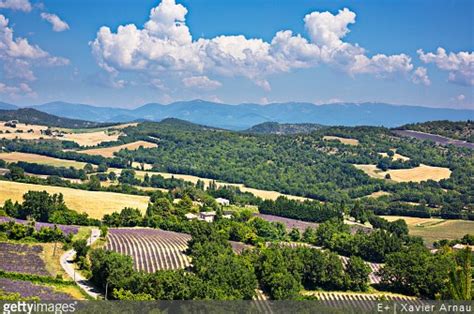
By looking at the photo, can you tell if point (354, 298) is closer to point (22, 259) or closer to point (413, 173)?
point (22, 259)

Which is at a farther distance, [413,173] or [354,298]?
[413,173]

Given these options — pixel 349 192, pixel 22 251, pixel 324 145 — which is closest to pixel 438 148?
pixel 324 145

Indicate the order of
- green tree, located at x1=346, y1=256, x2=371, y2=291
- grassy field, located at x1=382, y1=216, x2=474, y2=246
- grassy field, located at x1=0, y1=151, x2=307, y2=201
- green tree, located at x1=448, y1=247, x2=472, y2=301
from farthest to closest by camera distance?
grassy field, located at x1=0, y1=151, x2=307, y2=201, grassy field, located at x1=382, y1=216, x2=474, y2=246, green tree, located at x1=346, y1=256, x2=371, y2=291, green tree, located at x1=448, y1=247, x2=472, y2=301

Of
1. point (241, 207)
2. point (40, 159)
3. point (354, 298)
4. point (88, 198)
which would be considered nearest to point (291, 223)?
point (241, 207)

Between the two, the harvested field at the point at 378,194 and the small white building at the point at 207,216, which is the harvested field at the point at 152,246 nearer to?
the small white building at the point at 207,216

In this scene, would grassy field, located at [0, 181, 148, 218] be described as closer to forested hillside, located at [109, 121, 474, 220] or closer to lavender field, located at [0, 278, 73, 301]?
lavender field, located at [0, 278, 73, 301]

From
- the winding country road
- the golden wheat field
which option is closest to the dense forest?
the golden wheat field

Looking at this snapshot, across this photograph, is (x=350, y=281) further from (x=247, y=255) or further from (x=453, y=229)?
(x=453, y=229)
